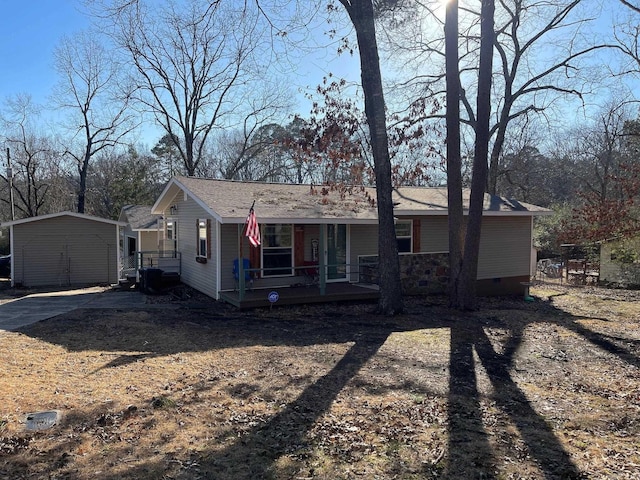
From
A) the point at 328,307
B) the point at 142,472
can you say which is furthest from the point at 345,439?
the point at 328,307

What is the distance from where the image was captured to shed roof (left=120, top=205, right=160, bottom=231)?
2366 cm

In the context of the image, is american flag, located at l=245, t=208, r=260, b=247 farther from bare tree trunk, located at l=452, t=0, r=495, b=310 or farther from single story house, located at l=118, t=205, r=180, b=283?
single story house, located at l=118, t=205, r=180, b=283

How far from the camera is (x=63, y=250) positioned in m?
17.8

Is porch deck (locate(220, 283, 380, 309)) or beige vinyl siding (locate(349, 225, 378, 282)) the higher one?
beige vinyl siding (locate(349, 225, 378, 282))

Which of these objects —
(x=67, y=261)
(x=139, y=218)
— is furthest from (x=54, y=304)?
(x=139, y=218)

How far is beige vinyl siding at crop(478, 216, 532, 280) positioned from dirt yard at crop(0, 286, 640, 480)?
236 inches

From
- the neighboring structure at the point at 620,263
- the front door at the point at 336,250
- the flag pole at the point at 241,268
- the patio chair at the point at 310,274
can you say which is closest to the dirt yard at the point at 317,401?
the flag pole at the point at 241,268

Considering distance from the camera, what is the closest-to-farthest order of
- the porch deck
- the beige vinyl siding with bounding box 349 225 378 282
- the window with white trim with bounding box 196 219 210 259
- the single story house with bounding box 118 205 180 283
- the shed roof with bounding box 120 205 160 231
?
the porch deck → the window with white trim with bounding box 196 219 210 259 → the beige vinyl siding with bounding box 349 225 378 282 → the single story house with bounding box 118 205 180 283 → the shed roof with bounding box 120 205 160 231

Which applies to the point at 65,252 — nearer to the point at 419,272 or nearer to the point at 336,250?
the point at 336,250

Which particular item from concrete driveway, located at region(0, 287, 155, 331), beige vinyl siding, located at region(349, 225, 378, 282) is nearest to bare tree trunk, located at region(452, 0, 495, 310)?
beige vinyl siding, located at region(349, 225, 378, 282)

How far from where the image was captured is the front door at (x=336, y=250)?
1356 cm

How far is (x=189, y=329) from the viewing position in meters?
9.02

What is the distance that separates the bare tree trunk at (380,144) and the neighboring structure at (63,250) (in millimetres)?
11951

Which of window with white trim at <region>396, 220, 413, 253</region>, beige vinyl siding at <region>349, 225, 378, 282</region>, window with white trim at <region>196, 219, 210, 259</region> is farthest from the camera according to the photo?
window with white trim at <region>396, 220, 413, 253</region>
